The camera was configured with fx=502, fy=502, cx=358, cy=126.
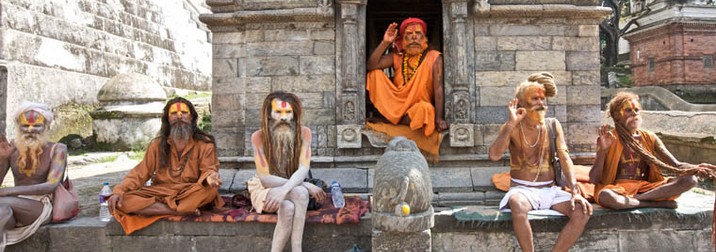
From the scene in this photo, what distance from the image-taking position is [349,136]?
594 centimetres

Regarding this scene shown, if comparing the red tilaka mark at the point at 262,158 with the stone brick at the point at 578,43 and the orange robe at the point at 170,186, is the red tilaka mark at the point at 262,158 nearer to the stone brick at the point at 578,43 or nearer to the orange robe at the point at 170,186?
the orange robe at the point at 170,186

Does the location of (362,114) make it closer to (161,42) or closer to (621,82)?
(161,42)

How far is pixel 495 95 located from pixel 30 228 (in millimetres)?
5003

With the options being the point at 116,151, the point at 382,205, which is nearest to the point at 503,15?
the point at 382,205

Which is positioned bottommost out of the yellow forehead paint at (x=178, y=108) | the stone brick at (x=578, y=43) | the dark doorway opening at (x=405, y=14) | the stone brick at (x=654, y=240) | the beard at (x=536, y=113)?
the stone brick at (x=654, y=240)

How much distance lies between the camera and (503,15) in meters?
6.01

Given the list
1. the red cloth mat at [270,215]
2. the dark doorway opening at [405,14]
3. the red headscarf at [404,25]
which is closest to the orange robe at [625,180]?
the red cloth mat at [270,215]

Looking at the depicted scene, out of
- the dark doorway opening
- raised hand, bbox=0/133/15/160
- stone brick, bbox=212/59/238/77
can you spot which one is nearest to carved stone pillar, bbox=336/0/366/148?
stone brick, bbox=212/59/238/77

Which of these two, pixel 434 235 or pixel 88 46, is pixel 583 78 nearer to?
pixel 434 235

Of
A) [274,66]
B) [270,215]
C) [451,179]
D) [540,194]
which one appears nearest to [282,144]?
[270,215]

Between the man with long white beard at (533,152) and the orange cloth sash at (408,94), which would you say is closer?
the man with long white beard at (533,152)

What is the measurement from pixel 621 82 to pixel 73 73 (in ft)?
86.1

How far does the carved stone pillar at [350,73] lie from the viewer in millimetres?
5941

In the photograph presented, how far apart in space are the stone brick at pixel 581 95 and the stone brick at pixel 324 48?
2925 millimetres
